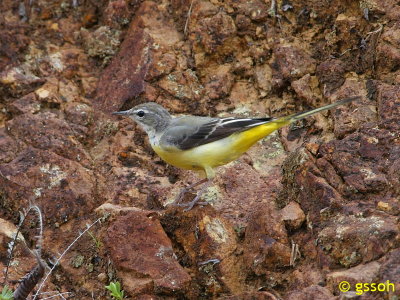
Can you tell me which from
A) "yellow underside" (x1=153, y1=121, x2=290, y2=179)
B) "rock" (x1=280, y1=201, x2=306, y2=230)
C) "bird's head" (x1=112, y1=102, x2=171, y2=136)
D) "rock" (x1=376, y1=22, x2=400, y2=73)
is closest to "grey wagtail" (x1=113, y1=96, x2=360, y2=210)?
"yellow underside" (x1=153, y1=121, x2=290, y2=179)

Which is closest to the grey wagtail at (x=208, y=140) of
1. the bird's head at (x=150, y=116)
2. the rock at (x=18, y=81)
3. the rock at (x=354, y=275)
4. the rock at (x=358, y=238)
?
the bird's head at (x=150, y=116)

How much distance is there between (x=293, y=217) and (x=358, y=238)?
2.93 feet

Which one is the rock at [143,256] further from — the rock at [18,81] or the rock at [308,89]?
the rock at [18,81]

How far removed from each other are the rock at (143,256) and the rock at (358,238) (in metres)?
1.49

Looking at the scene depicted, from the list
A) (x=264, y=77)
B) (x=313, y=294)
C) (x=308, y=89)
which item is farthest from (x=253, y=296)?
(x=264, y=77)

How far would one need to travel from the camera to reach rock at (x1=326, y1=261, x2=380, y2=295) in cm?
527

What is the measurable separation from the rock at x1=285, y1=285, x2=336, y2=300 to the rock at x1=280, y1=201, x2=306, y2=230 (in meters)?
0.89

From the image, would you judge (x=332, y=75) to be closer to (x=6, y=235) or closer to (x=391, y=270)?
(x=391, y=270)

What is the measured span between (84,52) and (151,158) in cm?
238

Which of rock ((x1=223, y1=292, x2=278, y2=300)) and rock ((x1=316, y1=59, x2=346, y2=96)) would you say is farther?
rock ((x1=316, y1=59, x2=346, y2=96))

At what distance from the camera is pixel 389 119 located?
6.86 meters

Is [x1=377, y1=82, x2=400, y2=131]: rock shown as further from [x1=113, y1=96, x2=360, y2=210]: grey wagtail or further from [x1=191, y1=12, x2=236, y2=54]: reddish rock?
[x1=191, y1=12, x2=236, y2=54]: reddish rock

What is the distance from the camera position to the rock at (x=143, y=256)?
241 inches

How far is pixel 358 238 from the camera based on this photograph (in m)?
5.69
